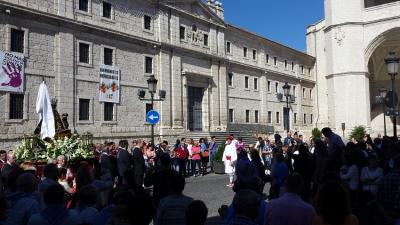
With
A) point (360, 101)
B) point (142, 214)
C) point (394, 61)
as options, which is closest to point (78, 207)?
point (142, 214)

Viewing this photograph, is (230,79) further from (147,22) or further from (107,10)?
(107,10)

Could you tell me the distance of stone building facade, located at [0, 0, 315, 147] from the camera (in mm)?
20562

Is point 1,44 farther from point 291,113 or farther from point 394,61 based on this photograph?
point 291,113

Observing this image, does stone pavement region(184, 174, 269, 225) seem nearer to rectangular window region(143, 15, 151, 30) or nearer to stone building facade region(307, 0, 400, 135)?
rectangular window region(143, 15, 151, 30)

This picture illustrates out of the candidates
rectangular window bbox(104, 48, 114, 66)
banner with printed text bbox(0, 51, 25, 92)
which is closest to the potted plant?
rectangular window bbox(104, 48, 114, 66)

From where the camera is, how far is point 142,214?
4109 mm

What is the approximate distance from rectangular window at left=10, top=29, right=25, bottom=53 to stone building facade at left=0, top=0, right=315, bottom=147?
47 mm

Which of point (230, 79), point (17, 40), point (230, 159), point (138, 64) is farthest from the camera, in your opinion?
point (230, 79)

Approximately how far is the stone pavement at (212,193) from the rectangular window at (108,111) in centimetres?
840

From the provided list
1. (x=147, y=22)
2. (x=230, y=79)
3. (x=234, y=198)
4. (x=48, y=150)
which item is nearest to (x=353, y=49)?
(x=230, y=79)

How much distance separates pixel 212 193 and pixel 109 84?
1326cm

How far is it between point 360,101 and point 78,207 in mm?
34846

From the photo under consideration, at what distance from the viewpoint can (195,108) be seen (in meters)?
31.6

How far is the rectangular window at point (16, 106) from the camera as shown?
19.7 meters
